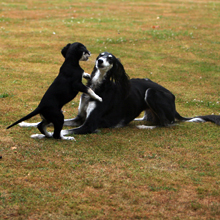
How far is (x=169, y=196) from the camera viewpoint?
507cm

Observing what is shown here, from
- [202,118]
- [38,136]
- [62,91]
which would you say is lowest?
[202,118]

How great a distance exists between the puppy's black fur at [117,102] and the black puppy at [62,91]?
547mm

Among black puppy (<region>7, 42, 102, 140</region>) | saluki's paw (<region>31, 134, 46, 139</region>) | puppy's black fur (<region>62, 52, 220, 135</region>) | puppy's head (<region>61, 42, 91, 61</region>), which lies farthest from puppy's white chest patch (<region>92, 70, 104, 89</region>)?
saluki's paw (<region>31, 134, 46, 139</region>)

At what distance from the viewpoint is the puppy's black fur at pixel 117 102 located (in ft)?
24.5

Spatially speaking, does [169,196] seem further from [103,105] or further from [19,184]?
[103,105]

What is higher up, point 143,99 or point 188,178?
point 143,99

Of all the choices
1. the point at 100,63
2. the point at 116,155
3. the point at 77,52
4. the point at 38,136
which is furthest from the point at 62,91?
the point at 116,155

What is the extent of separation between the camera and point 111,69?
7562mm

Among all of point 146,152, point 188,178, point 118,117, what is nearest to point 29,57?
point 118,117

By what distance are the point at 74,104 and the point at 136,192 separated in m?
4.75

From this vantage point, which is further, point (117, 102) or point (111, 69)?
point (117, 102)

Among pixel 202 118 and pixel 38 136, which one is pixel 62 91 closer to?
pixel 38 136

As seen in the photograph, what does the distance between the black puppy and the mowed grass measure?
375 millimetres

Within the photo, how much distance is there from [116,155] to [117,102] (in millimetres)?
1722
